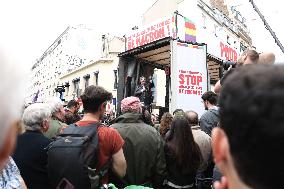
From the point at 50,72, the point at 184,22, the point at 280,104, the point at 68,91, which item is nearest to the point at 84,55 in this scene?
the point at 68,91

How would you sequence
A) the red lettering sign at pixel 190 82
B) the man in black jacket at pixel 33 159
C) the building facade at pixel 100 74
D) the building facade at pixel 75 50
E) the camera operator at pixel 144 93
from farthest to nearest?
the building facade at pixel 75 50
the building facade at pixel 100 74
the camera operator at pixel 144 93
the red lettering sign at pixel 190 82
the man in black jacket at pixel 33 159

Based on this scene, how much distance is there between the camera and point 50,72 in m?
58.7

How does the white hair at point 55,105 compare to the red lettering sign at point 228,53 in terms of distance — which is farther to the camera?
the red lettering sign at point 228,53

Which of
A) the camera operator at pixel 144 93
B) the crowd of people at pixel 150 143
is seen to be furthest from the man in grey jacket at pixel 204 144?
the camera operator at pixel 144 93

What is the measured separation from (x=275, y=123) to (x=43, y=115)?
3.20 meters

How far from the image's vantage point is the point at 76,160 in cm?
304

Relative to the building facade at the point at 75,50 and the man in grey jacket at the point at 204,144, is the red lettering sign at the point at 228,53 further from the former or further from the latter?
the building facade at the point at 75,50

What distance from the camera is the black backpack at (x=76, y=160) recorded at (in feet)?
9.98

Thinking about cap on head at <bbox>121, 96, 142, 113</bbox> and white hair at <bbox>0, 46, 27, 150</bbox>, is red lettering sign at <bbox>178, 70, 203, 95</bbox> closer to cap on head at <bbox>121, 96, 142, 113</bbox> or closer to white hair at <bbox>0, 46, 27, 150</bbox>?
cap on head at <bbox>121, 96, 142, 113</bbox>

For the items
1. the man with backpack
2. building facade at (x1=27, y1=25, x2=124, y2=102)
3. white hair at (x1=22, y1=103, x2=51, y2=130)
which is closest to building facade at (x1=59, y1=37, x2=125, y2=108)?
building facade at (x1=27, y1=25, x2=124, y2=102)

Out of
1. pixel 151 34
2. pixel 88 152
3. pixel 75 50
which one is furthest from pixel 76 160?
pixel 75 50

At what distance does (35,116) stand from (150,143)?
1282mm

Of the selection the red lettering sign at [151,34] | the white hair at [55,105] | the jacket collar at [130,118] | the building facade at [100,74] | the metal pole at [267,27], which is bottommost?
the jacket collar at [130,118]

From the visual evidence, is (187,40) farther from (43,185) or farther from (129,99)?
(43,185)
